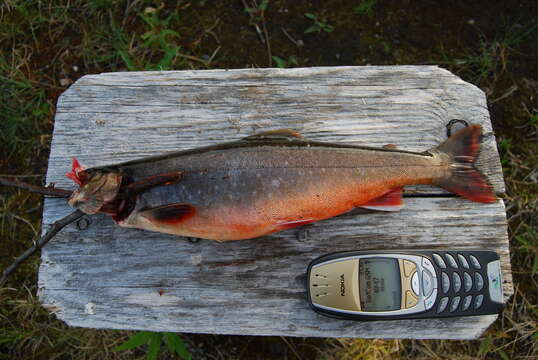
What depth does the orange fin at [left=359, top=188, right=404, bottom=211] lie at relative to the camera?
2051mm

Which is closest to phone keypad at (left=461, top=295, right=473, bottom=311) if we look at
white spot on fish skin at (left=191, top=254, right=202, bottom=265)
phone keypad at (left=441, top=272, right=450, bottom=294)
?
phone keypad at (left=441, top=272, right=450, bottom=294)

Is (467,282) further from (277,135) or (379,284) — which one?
(277,135)

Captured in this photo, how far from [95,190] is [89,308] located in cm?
71

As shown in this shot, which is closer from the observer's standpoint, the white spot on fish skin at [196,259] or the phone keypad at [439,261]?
the phone keypad at [439,261]

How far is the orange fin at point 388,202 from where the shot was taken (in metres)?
2.05

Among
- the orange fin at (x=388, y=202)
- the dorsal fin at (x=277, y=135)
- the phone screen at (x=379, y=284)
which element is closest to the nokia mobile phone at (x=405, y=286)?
the phone screen at (x=379, y=284)

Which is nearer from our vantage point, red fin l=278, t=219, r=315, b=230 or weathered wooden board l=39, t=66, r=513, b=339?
red fin l=278, t=219, r=315, b=230

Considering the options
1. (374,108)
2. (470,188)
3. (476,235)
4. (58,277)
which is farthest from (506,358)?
(58,277)

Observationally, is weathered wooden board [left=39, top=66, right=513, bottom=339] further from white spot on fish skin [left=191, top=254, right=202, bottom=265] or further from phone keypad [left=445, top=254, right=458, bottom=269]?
phone keypad [left=445, top=254, right=458, bottom=269]

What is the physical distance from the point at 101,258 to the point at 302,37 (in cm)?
266

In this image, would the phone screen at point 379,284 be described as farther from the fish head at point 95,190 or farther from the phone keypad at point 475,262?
the fish head at point 95,190

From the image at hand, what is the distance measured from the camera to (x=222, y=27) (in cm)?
362

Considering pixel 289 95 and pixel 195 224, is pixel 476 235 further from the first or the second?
pixel 195 224

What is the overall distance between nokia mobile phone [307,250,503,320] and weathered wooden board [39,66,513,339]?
12 centimetres
